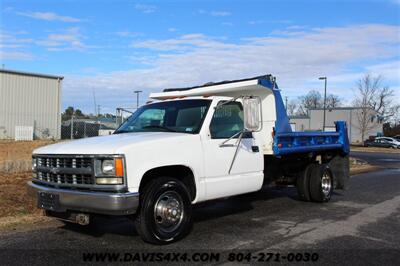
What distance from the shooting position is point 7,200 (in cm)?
898

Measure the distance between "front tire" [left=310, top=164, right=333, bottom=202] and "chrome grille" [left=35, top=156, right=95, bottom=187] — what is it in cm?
555

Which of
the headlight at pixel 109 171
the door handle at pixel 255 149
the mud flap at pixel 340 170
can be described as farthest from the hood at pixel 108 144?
the mud flap at pixel 340 170

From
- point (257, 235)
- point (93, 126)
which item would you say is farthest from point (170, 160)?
point (93, 126)

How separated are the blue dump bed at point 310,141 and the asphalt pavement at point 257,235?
119 cm

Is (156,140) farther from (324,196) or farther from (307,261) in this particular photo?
(324,196)

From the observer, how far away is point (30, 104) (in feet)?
118

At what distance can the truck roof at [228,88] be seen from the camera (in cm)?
840

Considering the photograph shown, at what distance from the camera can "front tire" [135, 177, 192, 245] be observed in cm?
613

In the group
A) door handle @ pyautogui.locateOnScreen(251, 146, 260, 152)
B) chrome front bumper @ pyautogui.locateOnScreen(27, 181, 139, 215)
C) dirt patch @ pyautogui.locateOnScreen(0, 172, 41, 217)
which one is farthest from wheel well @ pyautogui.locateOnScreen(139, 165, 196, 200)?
dirt patch @ pyautogui.locateOnScreen(0, 172, 41, 217)

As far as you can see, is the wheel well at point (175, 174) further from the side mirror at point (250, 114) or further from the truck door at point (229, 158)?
the side mirror at point (250, 114)

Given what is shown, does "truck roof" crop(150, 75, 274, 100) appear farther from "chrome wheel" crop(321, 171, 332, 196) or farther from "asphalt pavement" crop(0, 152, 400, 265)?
"chrome wheel" crop(321, 171, 332, 196)

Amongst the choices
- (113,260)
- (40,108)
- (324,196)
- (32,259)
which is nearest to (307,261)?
(113,260)

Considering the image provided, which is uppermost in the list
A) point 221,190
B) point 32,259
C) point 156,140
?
point 156,140

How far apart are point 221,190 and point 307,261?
192 cm
